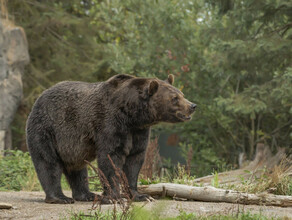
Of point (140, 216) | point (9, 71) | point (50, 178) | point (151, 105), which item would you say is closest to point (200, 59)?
point (9, 71)

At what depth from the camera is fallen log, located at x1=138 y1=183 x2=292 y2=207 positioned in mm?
5867

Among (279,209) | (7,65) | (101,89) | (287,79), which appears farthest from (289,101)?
(7,65)

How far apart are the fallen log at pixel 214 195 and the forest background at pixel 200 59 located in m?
3.03

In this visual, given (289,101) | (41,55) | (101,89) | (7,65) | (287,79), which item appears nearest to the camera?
(101,89)

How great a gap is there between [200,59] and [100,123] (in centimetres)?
705

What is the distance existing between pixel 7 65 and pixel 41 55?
10.5 ft

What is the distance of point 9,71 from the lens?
13.7m

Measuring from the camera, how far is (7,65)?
13695 mm

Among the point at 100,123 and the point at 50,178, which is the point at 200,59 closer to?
the point at 100,123

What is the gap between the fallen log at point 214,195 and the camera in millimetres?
5867

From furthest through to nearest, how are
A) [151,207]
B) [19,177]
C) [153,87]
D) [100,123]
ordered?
[19,177], [100,123], [153,87], [151,207]

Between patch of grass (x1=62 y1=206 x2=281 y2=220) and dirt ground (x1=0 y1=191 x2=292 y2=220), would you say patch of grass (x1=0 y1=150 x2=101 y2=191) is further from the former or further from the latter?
patch of grass (x1=62 y1=206 x2=281 y2=220)

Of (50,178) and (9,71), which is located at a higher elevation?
(9,71)

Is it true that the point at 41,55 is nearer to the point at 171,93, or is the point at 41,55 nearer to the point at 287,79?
the point at 287,79
